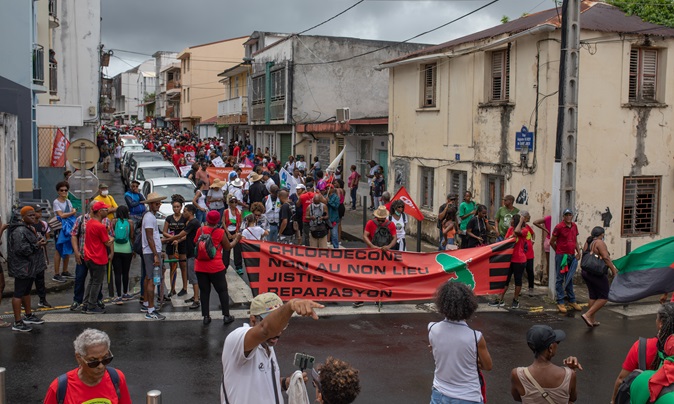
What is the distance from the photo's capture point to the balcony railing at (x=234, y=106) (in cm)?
4500

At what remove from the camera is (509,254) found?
1190 cm

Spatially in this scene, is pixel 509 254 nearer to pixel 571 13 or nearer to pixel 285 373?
pixel 571 13

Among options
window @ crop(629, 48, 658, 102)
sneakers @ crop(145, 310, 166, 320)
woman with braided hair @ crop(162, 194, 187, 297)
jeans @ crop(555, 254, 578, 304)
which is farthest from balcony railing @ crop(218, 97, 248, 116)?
sneakers @ crop(145, 310, 166, 320)

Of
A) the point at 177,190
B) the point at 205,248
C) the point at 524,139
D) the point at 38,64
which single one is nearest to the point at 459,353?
→ the point at 205,248

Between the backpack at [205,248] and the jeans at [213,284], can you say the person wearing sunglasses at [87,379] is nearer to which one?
the backpack at [205,248]

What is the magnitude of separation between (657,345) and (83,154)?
10712 mm

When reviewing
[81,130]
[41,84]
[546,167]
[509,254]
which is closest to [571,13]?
[546,167]

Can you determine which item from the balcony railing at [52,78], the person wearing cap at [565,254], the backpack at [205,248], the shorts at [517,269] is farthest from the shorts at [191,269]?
the balcony railing at [52,78]

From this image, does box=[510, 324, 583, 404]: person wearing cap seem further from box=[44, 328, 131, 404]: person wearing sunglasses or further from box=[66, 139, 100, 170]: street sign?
box=[66, 139, 100, 170]: street sign

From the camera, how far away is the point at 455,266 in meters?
11.7

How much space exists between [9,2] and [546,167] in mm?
14608

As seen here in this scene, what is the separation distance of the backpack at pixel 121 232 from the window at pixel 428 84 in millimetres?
10195

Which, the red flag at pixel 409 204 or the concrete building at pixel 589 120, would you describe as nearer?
the concrete building at pixel 589 120

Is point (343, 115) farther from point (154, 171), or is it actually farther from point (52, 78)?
point (52, 78)
